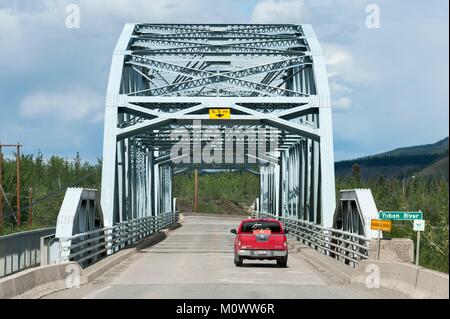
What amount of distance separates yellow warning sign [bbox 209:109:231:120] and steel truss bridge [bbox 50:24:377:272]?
12 cm

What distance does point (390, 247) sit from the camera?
2000 cm

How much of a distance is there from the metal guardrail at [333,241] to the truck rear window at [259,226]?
5.10 feet

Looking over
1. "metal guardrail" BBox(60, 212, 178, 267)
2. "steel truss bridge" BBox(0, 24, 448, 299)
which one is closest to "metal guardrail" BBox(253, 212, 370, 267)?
"steel truss bridge" BBox(0, 24, 448, 299)

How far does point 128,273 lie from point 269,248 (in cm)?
463

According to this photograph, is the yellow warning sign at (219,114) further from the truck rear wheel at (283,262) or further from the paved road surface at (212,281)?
the truck rear wheel at (283,262)

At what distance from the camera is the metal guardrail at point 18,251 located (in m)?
31.7

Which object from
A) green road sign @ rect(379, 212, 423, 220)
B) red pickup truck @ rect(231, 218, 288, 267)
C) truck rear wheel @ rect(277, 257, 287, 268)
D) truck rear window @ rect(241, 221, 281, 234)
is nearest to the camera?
green road sign @ rect(379, 212, 423, 220)

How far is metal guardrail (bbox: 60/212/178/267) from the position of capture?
21625 mm

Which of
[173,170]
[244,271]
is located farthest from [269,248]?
[173,170]

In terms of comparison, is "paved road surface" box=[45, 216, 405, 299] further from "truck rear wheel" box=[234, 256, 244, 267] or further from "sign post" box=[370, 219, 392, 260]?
"sign post" box=[370, 219, 392, 260]

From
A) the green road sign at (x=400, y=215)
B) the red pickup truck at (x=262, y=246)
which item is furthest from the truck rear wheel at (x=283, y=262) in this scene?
the green road sign at (x=400, y=215)

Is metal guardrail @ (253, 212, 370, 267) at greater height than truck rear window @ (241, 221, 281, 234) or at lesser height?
lesser

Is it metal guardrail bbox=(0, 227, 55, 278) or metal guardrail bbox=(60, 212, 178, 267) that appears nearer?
metal guardrail bbox=(60, 212, 178, 267)
